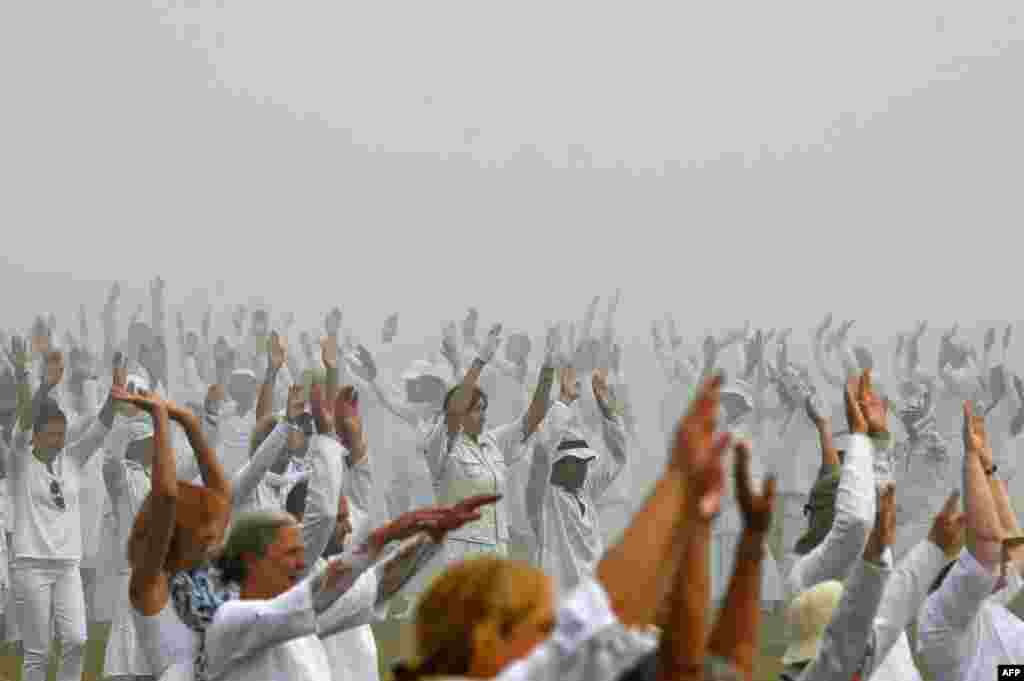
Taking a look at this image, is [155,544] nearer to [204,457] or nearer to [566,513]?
[204,457]

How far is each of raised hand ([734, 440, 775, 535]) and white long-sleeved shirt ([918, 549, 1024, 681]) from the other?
5.37 feet

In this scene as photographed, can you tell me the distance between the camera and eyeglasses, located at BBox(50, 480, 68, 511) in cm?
866

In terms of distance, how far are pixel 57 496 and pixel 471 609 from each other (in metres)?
6.77

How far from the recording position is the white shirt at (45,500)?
8617 mm

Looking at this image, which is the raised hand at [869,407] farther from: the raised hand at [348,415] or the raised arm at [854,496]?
the raised hand at [348,415]

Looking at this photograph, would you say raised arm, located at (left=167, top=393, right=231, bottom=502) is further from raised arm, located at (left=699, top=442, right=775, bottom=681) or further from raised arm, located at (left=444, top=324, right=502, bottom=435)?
raised arm, located at (left=444, top=324, right=502, bottom=435)

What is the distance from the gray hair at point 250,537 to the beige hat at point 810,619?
976 mm

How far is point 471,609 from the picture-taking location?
2.17m

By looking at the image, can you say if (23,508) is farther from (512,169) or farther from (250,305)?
(512,169)

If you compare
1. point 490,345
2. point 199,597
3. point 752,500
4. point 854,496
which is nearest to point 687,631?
point 752,500

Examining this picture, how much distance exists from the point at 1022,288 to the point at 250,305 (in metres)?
11.9

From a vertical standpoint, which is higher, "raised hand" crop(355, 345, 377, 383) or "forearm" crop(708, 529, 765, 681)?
"raised hand" crop(355, 345, 377, 383)

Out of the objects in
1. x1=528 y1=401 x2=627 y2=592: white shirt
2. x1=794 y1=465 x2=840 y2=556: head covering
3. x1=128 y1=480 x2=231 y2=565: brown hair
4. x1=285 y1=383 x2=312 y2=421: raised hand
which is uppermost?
x1=285 y1=383 x2=312 y2=421: raised hand

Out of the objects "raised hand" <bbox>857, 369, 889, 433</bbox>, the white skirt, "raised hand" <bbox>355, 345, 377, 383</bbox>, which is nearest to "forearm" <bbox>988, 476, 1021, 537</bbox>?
"raised hand" <bbox>857, 369, 889, 433</bbox>
